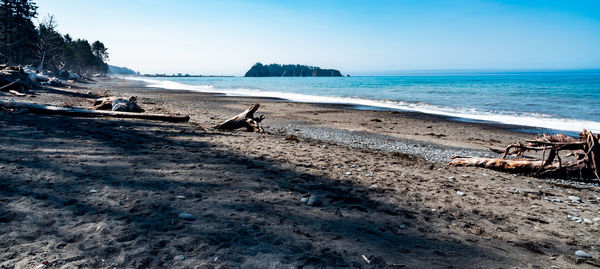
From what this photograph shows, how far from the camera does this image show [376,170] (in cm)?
640

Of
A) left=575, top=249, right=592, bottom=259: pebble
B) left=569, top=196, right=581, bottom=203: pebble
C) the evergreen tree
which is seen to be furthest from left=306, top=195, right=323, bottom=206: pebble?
the evergreen tree

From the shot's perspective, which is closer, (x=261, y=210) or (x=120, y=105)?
(x=261, y=210)

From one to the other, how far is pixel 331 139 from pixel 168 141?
5.63 m

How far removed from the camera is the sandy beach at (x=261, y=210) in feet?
8.91

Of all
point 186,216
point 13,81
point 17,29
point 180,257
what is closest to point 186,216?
point 186,216

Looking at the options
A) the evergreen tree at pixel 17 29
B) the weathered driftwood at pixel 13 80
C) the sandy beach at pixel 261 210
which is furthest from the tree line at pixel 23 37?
the sandy beach at pixel 261 210

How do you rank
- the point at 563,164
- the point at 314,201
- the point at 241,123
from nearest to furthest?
1. the point at 314,201
2. the point at 563,164
3. the point at 241,123

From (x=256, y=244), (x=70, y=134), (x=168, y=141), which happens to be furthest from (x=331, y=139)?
(x=256, y=244)

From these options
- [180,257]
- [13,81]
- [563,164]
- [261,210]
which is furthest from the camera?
[13,81]

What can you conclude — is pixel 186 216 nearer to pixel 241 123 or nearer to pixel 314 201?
pixel 314 201

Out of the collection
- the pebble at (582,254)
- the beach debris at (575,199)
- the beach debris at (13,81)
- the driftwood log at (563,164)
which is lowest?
the beach debris at (575,199)

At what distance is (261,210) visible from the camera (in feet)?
12.3

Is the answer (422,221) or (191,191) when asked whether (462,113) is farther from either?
(191,191)

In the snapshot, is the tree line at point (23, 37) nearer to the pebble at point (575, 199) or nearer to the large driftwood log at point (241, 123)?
the large driftwood log at point (241, 123)
